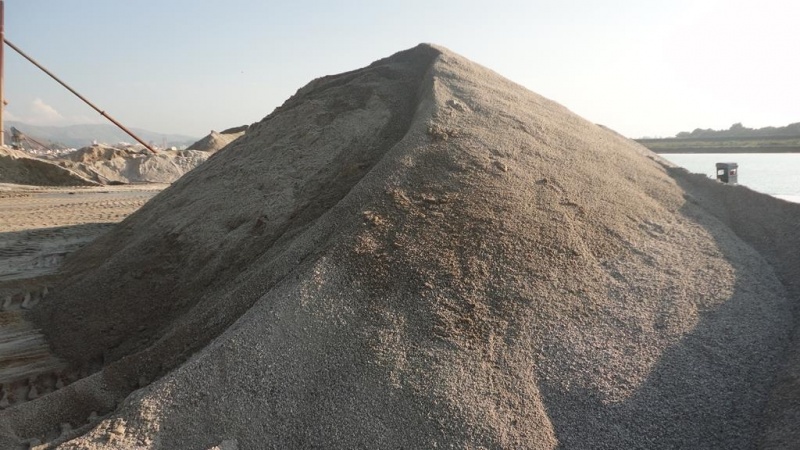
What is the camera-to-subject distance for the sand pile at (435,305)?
2.77 m

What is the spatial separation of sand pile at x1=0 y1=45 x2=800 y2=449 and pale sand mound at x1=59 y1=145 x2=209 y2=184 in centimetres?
1101

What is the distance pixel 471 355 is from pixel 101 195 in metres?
10.2

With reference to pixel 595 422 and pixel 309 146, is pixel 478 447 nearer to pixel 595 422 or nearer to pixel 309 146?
pixel 595 422

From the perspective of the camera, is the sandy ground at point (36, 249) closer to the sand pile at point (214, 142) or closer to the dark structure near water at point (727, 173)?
the sand pile at point (214, 142)

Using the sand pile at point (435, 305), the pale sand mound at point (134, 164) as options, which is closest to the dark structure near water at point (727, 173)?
the sand pile at point (435, 305)

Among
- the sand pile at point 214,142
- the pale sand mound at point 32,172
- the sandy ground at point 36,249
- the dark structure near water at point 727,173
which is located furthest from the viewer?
the sand pile at point 214,142

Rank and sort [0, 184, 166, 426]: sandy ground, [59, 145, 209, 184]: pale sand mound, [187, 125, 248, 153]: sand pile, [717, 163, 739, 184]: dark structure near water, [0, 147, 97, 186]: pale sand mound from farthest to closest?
[187, 125, 248, 153]: sand pile → [59, 145, 209, 184]: pale sand mound → [0, 147, 97, 186]: pale sand mound → [717, 163, 739, 184]: dark structure near water → [0, 184, 166, 426]: sandy ground

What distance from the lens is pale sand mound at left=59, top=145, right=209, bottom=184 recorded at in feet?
51.1

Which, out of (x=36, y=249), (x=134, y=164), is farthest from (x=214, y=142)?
(x=36, y=249)

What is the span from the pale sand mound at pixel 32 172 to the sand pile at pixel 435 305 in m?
9.04

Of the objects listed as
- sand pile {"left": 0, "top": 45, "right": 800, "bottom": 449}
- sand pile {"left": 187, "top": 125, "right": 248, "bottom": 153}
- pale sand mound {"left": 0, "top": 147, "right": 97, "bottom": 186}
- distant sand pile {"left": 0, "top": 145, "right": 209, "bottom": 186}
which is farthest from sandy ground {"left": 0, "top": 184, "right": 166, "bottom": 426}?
sand pile {"left": 187, "top": 125, "right": 248, "bottom": 153}

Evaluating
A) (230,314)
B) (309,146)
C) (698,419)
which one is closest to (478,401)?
(698,419)

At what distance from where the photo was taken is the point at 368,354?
9.64 ft

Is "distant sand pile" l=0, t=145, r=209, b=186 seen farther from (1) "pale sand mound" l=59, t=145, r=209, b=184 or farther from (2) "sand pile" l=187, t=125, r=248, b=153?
(2) "sand pile" l=187, t=125, r=248, b=153
